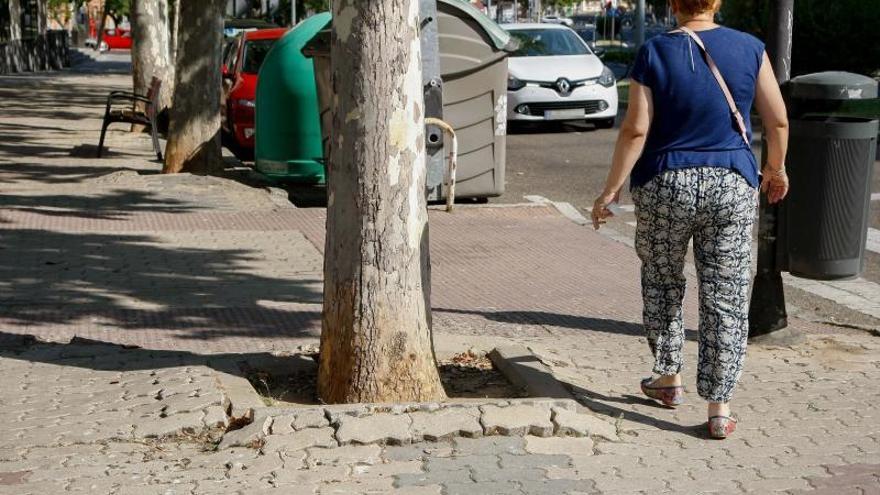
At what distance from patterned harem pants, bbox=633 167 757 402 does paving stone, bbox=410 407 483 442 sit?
0.91m

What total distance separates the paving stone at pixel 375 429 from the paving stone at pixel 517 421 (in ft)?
1.02

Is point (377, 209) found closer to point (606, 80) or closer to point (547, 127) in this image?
point (606, 80)

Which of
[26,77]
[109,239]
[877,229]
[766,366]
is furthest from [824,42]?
[26,77]

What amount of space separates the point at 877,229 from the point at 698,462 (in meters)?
6.89

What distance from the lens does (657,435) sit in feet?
18.8

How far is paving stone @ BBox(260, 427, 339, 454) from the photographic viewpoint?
542 centimetres

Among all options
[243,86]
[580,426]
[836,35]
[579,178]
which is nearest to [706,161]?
[580,426]

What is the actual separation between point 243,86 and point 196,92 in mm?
2972

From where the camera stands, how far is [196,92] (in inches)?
602

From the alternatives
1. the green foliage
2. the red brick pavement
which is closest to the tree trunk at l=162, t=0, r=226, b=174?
the red brick pavement

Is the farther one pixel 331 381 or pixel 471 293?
pixel 471 293

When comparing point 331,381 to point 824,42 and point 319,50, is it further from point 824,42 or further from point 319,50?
point 824,42

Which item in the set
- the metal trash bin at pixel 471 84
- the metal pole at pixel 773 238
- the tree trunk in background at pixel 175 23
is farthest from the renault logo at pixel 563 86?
the metal pole at pixel 773 238

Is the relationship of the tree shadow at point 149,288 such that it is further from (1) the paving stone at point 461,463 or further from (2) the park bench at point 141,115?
(2) the park bench at point 141,115
